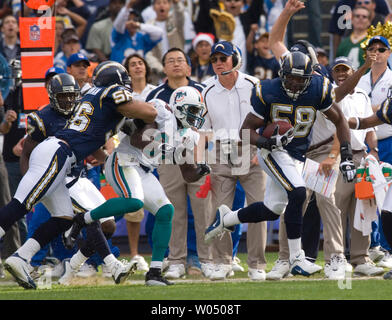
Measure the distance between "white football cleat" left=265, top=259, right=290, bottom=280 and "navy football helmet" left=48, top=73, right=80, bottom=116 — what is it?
7.69 ft

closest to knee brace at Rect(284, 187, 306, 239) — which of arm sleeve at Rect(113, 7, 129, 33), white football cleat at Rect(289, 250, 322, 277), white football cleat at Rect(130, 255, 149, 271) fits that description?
white football cleat at Rect(289, 250, 322, 277)

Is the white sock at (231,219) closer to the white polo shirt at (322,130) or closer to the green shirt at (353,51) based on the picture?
the white polo shirt at (322,130)

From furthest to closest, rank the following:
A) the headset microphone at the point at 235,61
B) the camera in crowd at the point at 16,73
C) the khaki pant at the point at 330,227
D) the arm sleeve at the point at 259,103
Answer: the camera in crowd at the point at 16,73, the headset microphone at the point at 235,61, the khaki pant at the point at 330,227, the arm sleeve at the point at 259,103

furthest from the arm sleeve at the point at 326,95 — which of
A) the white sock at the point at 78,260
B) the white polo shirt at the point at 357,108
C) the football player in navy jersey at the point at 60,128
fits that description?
the white sock at the point at 78,260

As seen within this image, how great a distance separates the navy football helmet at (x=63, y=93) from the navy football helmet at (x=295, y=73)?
6.22 ft

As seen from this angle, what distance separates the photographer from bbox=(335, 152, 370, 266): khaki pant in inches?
360

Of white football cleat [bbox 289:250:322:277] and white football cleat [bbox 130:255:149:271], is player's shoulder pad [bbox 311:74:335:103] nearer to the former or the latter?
white football cleat [bbox 289:250:322:277]

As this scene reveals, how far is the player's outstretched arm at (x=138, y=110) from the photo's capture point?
7.56 meters

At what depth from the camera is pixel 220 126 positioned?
8984 mm

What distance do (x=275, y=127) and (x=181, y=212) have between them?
5.79 feet

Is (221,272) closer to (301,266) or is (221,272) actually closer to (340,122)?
(301,266)

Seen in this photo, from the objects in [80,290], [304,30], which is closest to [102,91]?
[80,290]
